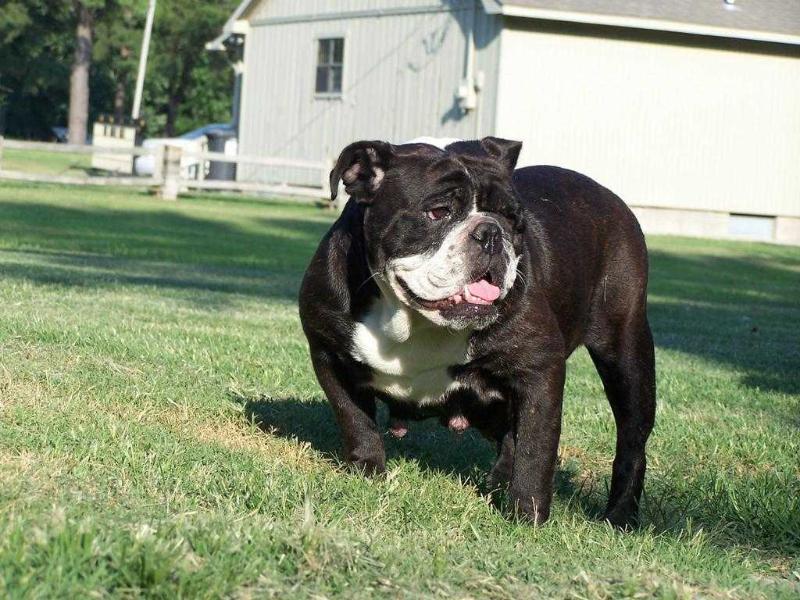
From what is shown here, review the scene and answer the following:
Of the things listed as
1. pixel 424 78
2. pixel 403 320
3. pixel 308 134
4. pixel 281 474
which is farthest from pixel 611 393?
pixel 308 134

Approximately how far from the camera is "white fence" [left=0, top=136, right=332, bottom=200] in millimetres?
28641

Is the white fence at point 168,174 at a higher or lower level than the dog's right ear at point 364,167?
lower

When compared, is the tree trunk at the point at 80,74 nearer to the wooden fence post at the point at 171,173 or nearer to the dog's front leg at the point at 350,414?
the wooden fence post at the point at 171,173

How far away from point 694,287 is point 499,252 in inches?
541

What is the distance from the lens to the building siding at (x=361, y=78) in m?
27.6

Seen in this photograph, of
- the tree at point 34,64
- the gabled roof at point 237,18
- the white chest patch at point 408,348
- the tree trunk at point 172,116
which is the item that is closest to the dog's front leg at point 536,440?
the white chest patch at point 408,348

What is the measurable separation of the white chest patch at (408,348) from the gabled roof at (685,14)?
2134 cm

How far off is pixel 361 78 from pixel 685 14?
7538mm

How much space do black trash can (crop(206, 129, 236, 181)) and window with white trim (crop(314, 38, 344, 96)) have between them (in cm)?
582

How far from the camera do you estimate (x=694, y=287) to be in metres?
18.1

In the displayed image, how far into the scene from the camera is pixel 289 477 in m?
4.98

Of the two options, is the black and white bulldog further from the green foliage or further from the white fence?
the green foliage

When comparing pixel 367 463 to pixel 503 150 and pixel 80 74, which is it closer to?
pixel 503 150

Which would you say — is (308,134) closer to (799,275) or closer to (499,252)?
(799,275)
